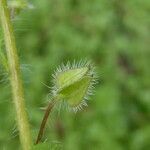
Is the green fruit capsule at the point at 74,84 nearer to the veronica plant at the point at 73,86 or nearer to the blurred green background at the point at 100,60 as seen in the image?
the veronica plant at the point at 73,86

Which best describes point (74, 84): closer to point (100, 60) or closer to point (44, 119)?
point (44, 119)

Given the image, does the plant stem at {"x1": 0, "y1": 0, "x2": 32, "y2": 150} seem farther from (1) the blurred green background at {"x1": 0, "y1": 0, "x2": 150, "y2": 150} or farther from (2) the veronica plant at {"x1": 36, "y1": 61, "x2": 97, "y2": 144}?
(1) the blurred green background at {"x1": 0, "y1": 0, "x2": 150, "y2": 150}

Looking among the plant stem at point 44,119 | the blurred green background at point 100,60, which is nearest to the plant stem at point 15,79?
the plant stem at point 44,119

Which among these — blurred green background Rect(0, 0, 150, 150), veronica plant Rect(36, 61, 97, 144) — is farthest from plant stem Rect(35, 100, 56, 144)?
blurred green background Rect(0, 0, 150, 150)

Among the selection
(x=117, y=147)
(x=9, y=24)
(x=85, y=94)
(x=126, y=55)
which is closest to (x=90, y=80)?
(x=85, y=94)

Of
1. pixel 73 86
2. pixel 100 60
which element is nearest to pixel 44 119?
pixel 73 86

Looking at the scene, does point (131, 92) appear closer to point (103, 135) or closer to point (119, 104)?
point (119, 104)
